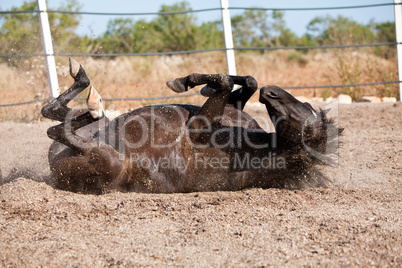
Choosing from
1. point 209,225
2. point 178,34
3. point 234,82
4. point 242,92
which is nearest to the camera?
point 209,225

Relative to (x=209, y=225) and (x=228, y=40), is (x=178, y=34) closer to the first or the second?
(x=228, y=40)

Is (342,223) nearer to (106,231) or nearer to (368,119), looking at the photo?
(106,231)

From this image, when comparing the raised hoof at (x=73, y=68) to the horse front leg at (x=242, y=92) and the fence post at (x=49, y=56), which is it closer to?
the horse front leg at (x=242, y=92)

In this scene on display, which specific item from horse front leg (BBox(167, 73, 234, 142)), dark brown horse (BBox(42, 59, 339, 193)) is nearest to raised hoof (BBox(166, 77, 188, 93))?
dark brown horse (BBox(42, 59, 339, 193))

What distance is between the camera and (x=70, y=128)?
289cm

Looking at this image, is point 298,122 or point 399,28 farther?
point 399,28

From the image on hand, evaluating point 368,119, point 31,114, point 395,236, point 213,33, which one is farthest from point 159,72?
point 395,236

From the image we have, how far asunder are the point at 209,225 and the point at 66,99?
1428 mm

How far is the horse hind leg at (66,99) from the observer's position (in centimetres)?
305

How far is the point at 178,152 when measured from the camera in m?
3.02

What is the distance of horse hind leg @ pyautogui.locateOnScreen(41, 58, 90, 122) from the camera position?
120 inches

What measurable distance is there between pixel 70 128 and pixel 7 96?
3209mm

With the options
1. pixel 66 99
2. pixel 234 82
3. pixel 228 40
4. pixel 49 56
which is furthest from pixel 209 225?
pixel 228 40

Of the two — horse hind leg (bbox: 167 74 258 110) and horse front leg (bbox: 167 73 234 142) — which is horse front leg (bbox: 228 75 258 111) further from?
horse front leg (bbox: 167 73 234 142)
